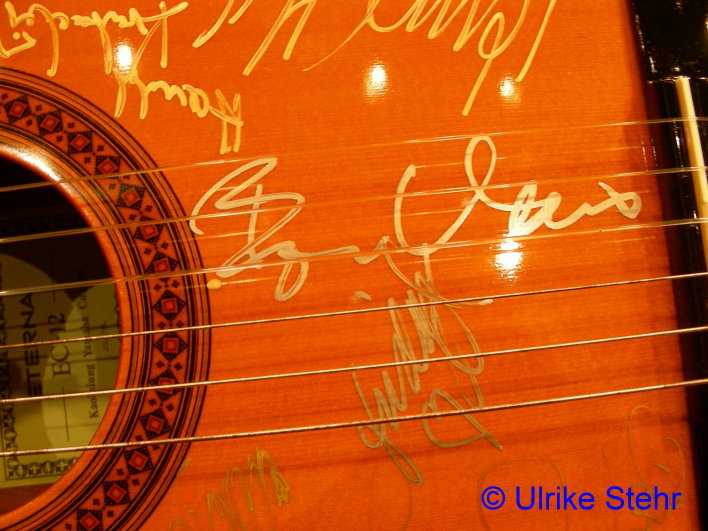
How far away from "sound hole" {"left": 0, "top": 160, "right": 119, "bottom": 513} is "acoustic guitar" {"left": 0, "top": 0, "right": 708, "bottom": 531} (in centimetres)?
20

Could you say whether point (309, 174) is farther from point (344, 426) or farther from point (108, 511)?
point (108, 511)

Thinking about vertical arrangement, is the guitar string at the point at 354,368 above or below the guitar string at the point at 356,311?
below

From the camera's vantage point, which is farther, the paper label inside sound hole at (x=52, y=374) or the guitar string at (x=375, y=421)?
the paper label inside sound hole at (x=52, y=374)

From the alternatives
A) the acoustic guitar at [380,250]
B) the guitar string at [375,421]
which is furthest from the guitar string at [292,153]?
the guitar string at [375,421]

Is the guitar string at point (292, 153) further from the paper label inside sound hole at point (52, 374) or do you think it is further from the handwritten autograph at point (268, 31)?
the paper label inside sound hole at point (52, 374)

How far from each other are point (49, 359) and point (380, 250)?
0.56 metres

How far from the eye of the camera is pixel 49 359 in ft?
2.87

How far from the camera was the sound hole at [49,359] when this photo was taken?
873 mm

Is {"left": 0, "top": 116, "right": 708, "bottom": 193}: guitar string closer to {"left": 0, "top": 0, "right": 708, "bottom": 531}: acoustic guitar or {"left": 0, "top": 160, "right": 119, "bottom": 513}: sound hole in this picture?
{"left": 0, "top": 0, "right": 708, "bottom": 531}: acoustic guitar

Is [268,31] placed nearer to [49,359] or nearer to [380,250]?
[380,250]

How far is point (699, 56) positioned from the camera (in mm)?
663

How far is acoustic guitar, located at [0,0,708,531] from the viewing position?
0.65 meters
